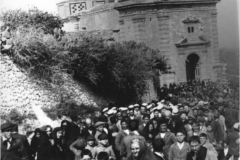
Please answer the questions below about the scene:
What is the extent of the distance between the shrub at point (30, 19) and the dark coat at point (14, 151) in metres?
10.9

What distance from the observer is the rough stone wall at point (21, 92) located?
1619cm

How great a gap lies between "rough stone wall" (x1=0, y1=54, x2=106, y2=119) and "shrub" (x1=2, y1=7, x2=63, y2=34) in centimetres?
317

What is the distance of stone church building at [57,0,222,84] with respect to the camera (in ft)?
105

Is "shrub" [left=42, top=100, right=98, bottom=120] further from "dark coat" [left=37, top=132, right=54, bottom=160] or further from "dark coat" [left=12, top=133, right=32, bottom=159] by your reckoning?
"dark coat" [left=37, top=132, right=54, bottom=160]

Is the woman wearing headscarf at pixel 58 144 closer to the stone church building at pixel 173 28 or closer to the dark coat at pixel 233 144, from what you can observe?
the dark coat at pixel 233 144

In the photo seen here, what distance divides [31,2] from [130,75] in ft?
21.4

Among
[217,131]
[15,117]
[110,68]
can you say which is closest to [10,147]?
[217,131]

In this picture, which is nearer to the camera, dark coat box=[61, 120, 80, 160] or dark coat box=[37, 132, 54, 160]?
dark coat box=[37, 132, 54, 160]

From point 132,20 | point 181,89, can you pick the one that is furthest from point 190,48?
point 181,89

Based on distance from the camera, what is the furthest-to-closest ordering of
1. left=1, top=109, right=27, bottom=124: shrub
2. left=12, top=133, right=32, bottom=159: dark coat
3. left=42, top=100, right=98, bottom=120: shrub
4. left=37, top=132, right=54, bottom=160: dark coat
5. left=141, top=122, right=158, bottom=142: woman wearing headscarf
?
left=42, top=100, right=98, bottom=120: shrub < left=1, top=109, right=27, bottom=124: shrub < left=141, top=122, right=158, bottom=142: woman wearing headscarf < left=37, top=132, right=54, bottom=160: dark coat < left=12, top=133, right=32, bottom=159: dark coat

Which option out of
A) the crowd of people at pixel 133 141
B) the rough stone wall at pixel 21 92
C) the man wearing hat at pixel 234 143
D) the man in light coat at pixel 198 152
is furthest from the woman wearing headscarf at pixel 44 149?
the rough stone wall at pixel 21 92

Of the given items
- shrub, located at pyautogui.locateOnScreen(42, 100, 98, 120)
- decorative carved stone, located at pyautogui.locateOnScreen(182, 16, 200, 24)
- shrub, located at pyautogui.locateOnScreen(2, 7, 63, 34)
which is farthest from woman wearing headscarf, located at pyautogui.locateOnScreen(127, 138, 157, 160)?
decorative carved stone, located at pyautogui.locateOnScreen(182, 16, 200, 24)

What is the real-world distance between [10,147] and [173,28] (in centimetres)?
2560

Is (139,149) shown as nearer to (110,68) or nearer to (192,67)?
(110,68)
